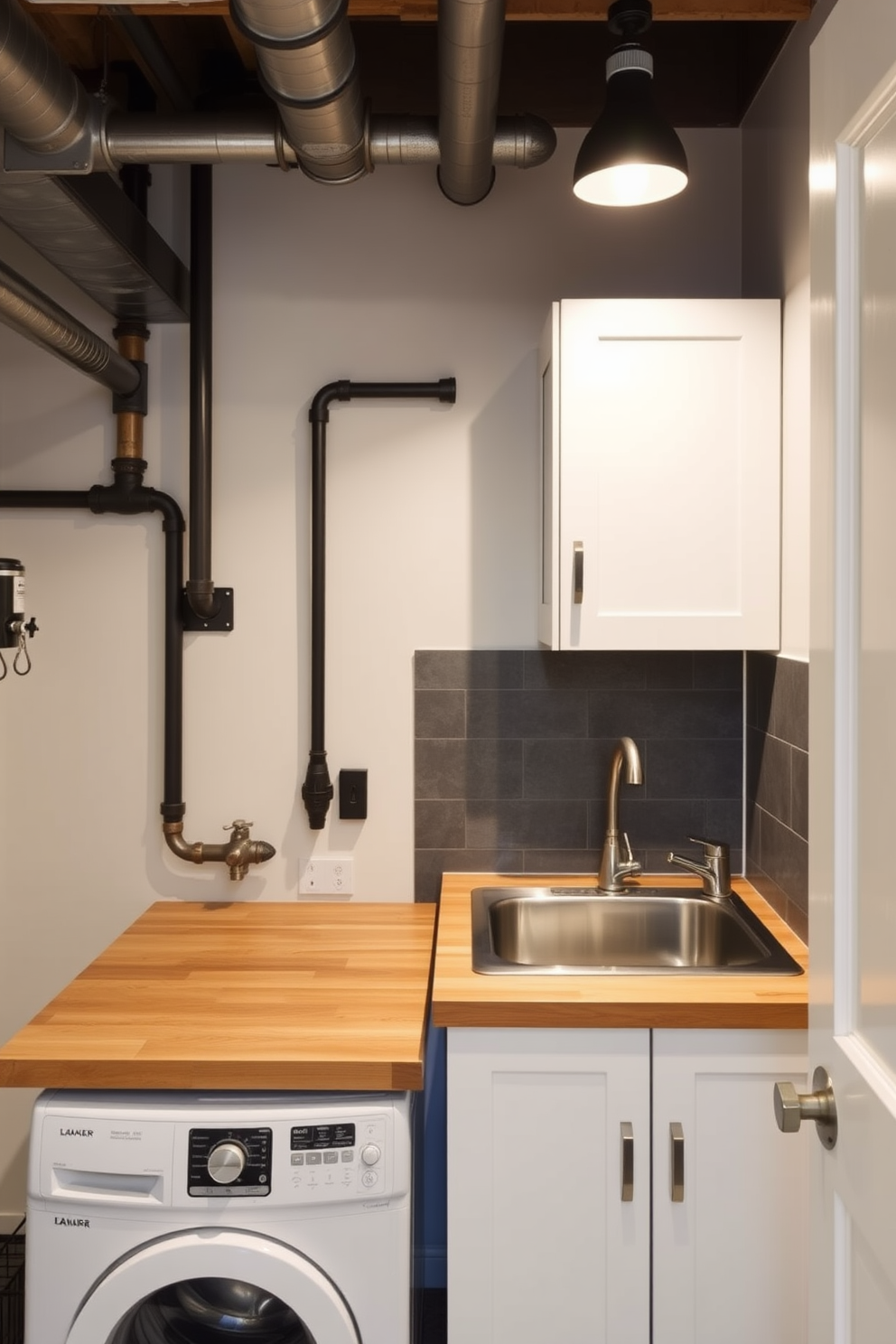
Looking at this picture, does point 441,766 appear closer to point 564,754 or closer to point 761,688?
point 564,754

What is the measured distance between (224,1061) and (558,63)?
2.28 metres

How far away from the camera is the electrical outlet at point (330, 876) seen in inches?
94.5

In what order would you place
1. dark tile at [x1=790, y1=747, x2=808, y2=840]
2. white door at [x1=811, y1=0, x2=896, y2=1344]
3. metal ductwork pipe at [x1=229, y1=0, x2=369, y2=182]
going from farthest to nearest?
dark tile at [x1=790, y1=747, x2=808, y2=840]
metal ductwork pipe at [x1=229, y1=0, x2=369, y2=182]
white door at [x1=811, y1=0, x2=896, y2=1344]

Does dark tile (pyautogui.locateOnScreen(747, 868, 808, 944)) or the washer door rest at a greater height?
dark tile (pyautogui.locateOnScreen(747, 868, 808, 944))

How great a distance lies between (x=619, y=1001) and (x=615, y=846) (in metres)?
0.63

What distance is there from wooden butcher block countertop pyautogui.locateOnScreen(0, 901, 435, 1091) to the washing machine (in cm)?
6

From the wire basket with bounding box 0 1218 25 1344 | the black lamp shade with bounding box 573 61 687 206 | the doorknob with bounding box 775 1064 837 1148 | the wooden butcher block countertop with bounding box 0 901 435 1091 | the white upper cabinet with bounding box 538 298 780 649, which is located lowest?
the wire basket with bounding box 0 1218 25 1344

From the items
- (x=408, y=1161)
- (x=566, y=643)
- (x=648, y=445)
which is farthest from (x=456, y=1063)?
(x=648, y=445)

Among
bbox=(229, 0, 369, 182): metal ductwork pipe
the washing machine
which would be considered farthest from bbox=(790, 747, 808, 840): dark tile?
bbox=(229, 0, 369, 182): metal ductwork pipe

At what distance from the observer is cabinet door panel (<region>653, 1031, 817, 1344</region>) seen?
1661 mm

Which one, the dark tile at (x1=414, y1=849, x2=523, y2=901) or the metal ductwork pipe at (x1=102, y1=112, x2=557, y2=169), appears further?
the dark tile at (x1=414, y1=849, x2=523, y2=901)

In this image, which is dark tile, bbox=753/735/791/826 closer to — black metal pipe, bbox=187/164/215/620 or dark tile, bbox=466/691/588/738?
dark tile, bbox=466/691/588/738

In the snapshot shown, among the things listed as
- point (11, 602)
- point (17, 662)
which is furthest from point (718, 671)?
point (17, 662)

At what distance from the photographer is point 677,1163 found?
1.66 metres
